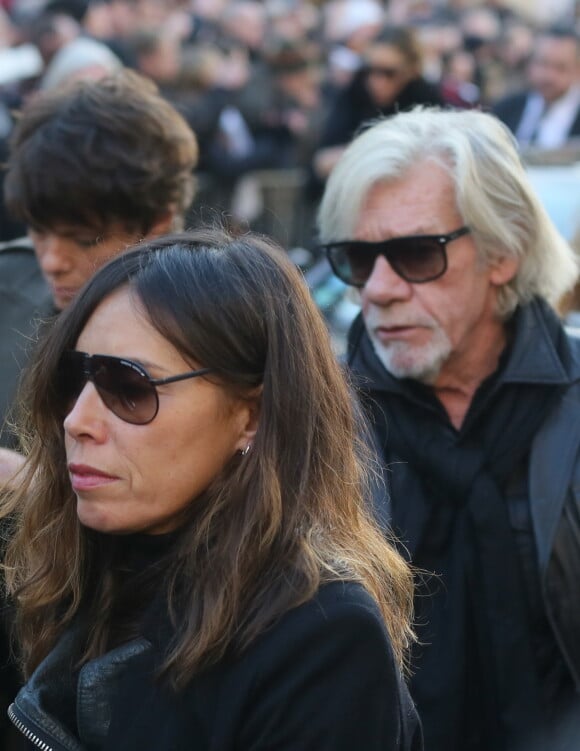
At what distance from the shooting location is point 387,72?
7.85 metres

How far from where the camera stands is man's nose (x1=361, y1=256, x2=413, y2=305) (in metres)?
3.35

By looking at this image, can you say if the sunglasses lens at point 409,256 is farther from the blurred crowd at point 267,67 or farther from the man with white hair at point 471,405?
the blurred crowd at point 267,67

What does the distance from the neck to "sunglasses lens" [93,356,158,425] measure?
1.48m

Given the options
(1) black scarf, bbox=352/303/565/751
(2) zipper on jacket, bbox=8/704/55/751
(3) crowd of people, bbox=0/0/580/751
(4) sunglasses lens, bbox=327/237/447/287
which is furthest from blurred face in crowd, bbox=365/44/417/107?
(2) zipper on jacket, bbox=8/704/55/751

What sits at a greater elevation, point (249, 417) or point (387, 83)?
point (249, 417)

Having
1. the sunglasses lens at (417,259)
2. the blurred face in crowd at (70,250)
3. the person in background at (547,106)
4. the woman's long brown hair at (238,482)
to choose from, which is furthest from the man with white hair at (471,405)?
the person in background at (547,106)

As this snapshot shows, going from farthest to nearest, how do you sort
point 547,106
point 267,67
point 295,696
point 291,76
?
point 267,67 < point 291,76 < point 547,106 < point 295,696

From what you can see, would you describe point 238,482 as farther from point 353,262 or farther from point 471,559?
point 353,262

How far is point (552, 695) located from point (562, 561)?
335 millimetres

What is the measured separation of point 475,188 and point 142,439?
1.65 m

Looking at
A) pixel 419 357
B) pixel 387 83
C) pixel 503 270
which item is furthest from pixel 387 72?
pixel 419 357

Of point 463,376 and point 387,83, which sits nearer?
point 463,376

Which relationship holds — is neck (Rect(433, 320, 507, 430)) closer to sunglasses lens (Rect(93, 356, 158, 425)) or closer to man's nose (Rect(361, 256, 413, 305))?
man's nose (Rect(361, 256, 413, 305))

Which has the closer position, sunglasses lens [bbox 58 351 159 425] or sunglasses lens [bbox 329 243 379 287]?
sunglasses lens [bbox 58 351 159 425]
